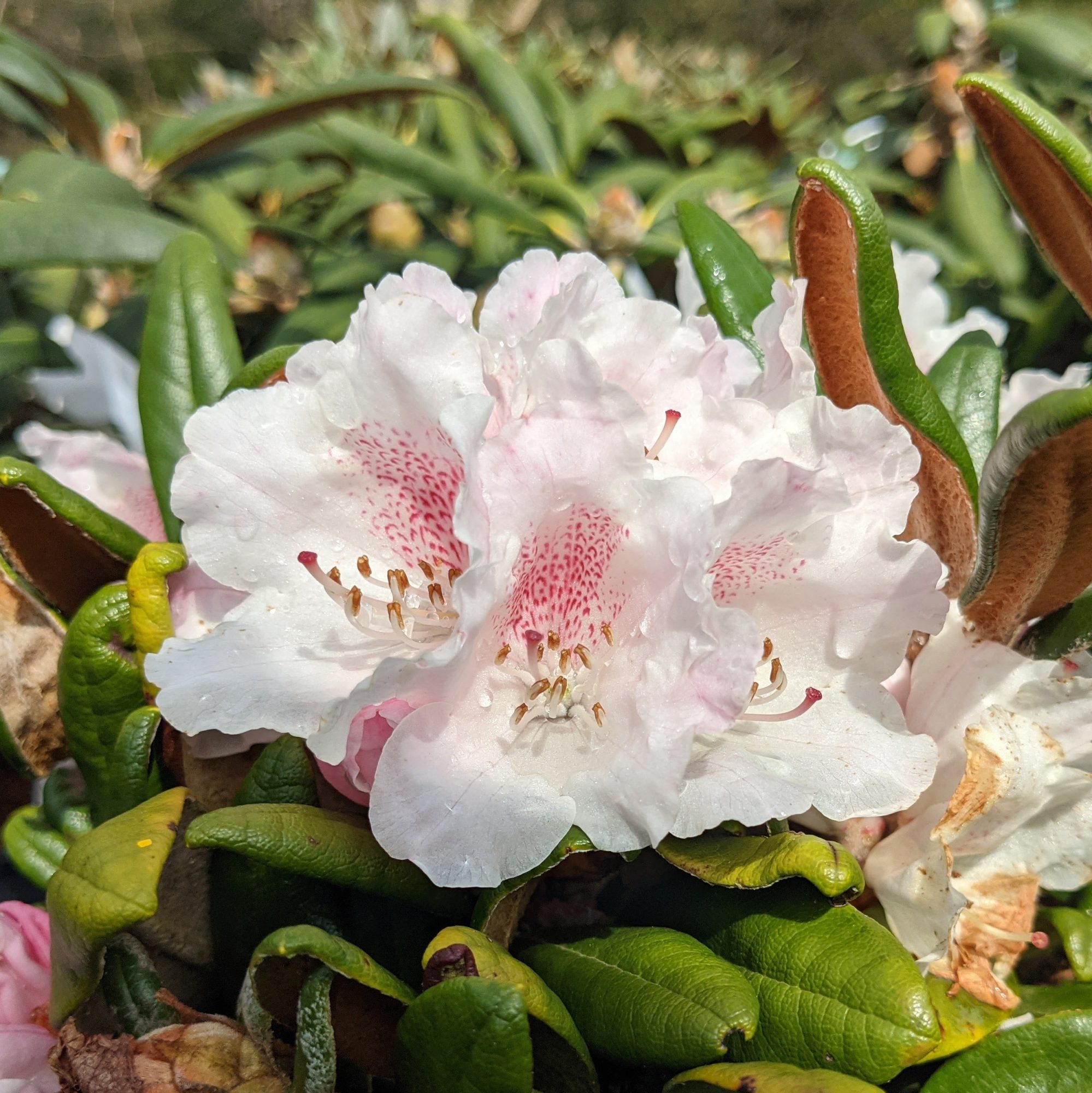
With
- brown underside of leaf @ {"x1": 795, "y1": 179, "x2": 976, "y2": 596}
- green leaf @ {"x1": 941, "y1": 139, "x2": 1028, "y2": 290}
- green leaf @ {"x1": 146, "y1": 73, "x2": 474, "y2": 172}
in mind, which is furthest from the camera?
green leaf @ {"x1": 941, "y1": 139, "x2": 1028, "y2": 290}

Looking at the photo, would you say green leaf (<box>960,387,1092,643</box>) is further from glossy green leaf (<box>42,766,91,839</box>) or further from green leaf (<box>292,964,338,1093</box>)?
glossy green leaf (<box>42,766,91,839</box>)

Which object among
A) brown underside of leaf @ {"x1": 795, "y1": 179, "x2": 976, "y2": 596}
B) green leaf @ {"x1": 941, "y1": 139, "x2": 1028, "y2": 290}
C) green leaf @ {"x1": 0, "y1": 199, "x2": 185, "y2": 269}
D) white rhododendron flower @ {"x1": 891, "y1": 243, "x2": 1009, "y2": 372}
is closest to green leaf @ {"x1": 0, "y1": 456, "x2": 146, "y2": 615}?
green leaf @ {"x1": 0, "y1": 199, "x2": 185, "y2": 269}

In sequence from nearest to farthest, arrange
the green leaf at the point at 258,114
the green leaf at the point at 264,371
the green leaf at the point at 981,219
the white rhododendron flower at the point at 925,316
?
the green leaf at the point at 264,371 < the white rhododendron flower at the point at 925,316 < the green leaf at the point at 258,114 < the green leaf at the point at 981,219

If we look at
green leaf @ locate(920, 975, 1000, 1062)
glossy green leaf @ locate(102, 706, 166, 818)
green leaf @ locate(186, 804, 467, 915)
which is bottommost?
glossy green leaf @ locate(102, 706, 166, 818)

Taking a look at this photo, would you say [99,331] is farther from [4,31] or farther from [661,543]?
[661,543]

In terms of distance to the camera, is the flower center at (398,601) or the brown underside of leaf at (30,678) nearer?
the flower center at (398,601)

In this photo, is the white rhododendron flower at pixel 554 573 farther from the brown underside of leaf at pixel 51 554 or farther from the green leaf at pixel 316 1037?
the brown underside of leaf at pixel 51 554

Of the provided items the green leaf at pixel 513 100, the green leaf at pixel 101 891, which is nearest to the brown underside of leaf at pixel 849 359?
the green leaf at pixel 101 891
